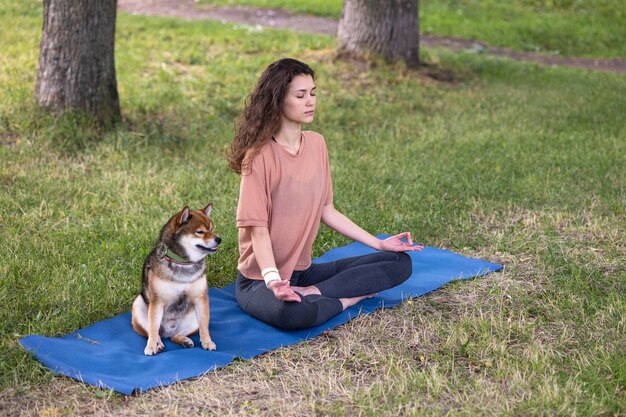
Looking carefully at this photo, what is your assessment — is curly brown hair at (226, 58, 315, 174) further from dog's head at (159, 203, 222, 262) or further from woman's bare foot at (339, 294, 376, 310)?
woman's bare foot at (339, 294, 376, 310)

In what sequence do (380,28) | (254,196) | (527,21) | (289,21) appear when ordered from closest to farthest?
(254,196), (380,28), (289,21), (527,21)

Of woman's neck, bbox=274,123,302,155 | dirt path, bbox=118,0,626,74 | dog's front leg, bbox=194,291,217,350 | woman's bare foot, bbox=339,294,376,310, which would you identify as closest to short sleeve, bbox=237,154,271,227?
woman's neck, bbox=274,123,302,155

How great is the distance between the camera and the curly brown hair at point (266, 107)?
16.0 ft

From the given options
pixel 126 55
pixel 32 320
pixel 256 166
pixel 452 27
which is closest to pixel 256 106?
pixel 256 166

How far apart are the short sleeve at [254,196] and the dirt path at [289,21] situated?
11.8m

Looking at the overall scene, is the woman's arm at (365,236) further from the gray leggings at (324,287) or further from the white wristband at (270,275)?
the white wristband at (270,275)

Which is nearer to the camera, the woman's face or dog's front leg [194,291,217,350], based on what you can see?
dog's front leg [194,291,217,350]

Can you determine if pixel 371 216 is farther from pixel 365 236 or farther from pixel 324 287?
pixel 324 287

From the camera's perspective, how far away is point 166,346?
15.3ft

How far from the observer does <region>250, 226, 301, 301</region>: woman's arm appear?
15.0 feet

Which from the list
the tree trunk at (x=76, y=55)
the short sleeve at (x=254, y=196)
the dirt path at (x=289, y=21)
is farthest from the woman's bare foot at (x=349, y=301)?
the dirt path at (x=289, y=21)

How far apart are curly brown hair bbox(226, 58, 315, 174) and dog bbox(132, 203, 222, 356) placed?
57 centimetres

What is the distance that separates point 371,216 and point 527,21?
14.1m

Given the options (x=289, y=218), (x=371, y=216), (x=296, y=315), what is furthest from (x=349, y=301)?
(x=371, y=216)
